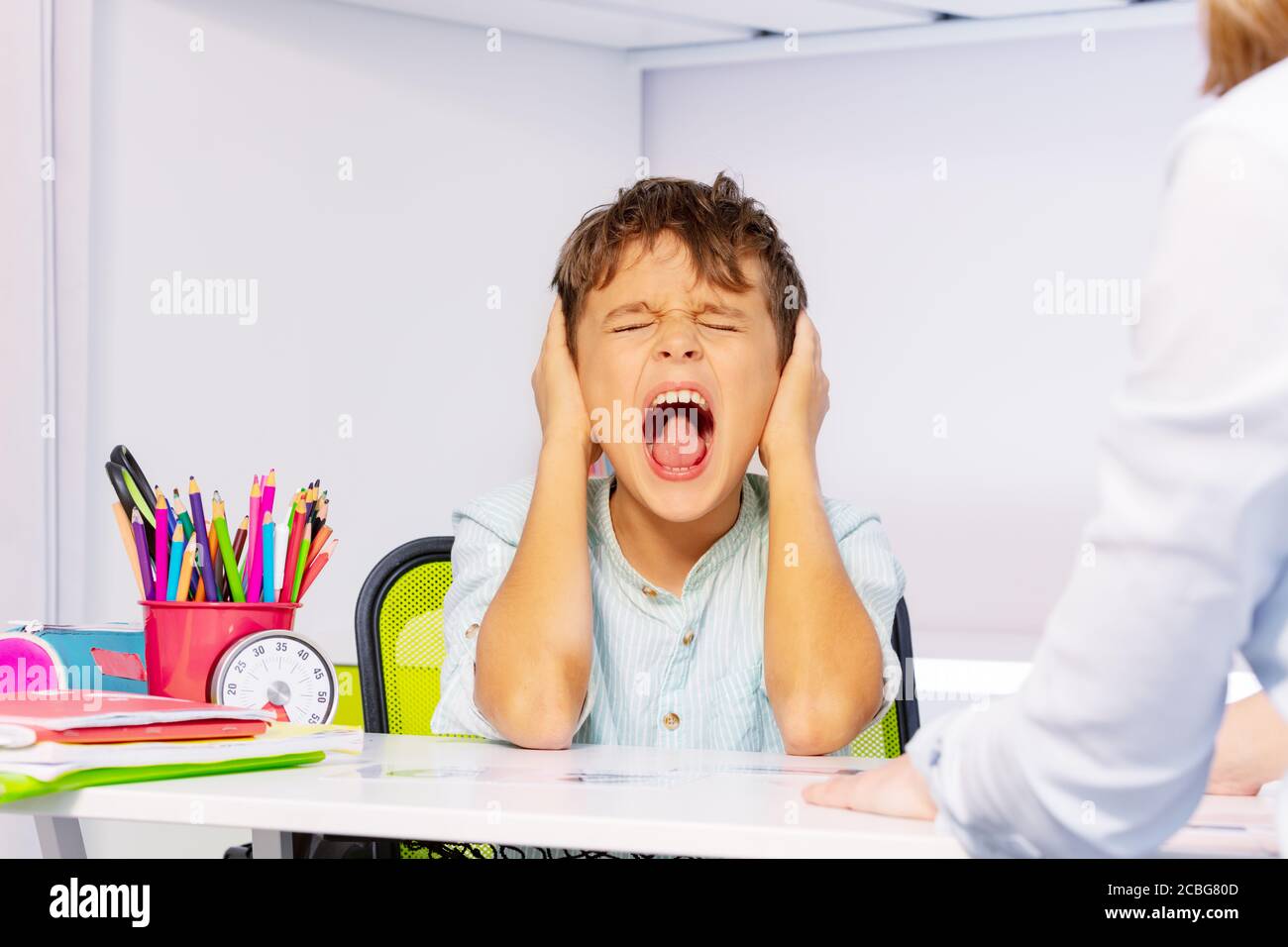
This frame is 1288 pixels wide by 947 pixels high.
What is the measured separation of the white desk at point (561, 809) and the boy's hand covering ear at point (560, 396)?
0.43 meters

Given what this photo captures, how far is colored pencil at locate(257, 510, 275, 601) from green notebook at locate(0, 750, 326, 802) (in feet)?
0.77

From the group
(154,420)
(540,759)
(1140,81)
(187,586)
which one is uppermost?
(1140,81)

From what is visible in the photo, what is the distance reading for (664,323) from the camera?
1311mm

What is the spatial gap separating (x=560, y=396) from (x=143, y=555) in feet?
1.43

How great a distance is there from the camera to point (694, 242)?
1.33m

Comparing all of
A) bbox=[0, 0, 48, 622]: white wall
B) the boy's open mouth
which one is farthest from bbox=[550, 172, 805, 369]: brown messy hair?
bbox=[0, 0, 48, 622]: white wall

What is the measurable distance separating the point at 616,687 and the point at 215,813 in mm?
581

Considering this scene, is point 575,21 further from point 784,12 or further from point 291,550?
point 291,550

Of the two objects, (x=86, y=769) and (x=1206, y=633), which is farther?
(x=86, y=769)

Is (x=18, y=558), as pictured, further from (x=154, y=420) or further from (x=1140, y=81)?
(x=1140, y=81)

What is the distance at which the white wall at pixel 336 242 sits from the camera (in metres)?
2.36

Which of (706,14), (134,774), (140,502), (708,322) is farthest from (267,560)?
(706,14)
